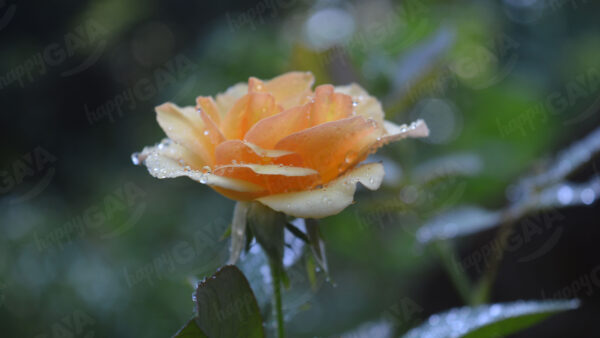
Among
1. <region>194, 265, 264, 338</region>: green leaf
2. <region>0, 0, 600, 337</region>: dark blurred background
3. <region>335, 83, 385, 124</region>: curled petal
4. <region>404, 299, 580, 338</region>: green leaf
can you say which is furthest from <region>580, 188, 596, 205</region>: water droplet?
<region>194, 265, 264, 338</region>: green leaf

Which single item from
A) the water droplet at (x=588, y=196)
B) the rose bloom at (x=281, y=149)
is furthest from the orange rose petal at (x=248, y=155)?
the water droplet at (x=588, y=196)

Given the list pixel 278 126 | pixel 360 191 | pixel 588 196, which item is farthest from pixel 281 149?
pixel 360 191

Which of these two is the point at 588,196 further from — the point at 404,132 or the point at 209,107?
the point at 209,107

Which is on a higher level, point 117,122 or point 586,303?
point 117,122

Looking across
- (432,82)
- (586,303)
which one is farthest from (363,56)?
(586,303)

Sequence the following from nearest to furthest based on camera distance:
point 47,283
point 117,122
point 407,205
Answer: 1. point 407,205
2. point 47,283
3. point 117,122

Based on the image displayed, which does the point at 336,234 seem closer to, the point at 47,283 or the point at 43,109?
the point at 47,283

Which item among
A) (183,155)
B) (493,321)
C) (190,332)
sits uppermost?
(183,155)
